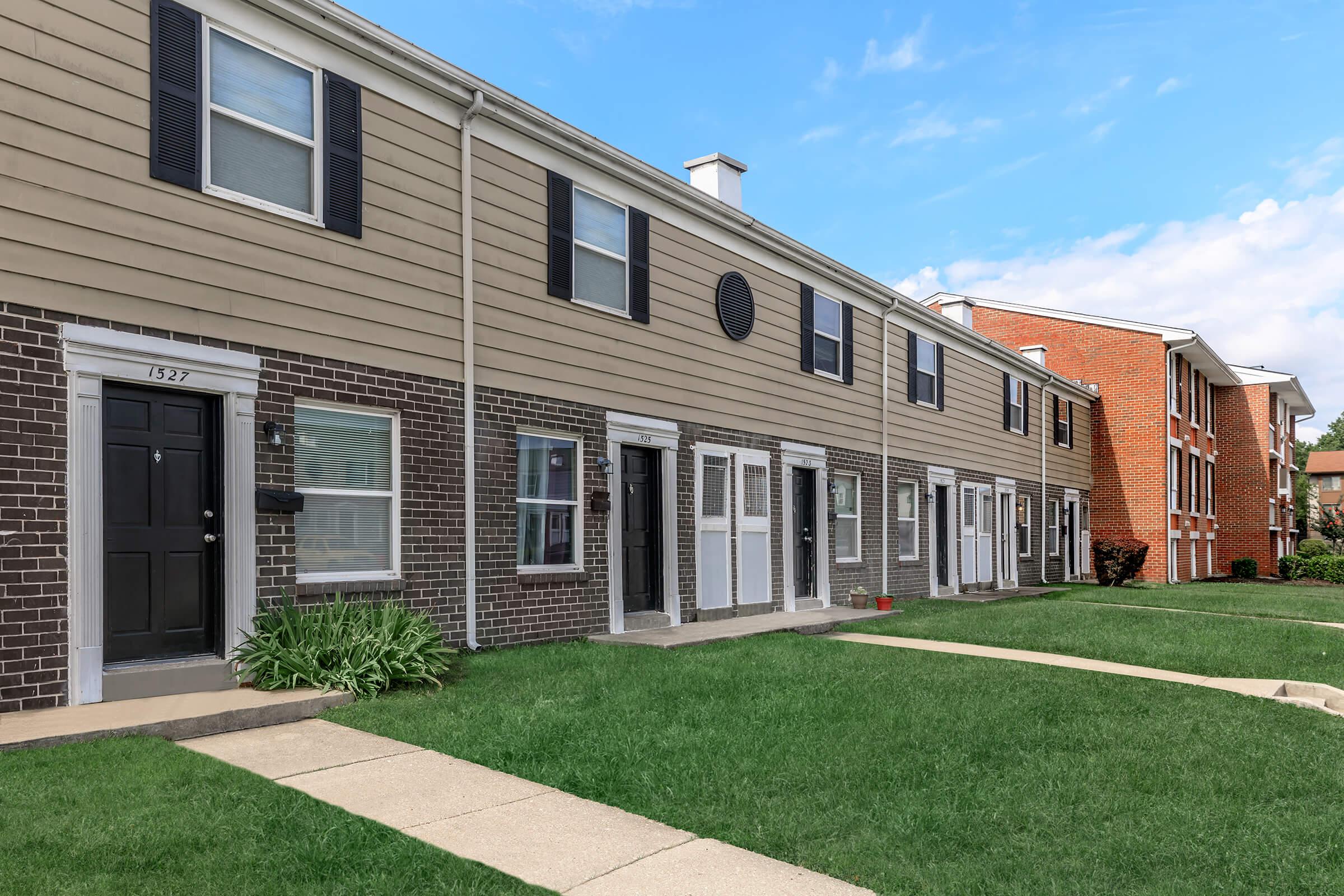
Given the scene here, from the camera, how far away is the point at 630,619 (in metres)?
10.4

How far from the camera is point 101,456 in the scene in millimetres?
5969

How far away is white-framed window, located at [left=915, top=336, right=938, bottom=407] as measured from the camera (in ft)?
56.5

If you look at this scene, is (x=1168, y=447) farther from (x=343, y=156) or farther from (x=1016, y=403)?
(x=343, y=156)

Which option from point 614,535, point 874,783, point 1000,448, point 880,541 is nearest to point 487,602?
point 614,535

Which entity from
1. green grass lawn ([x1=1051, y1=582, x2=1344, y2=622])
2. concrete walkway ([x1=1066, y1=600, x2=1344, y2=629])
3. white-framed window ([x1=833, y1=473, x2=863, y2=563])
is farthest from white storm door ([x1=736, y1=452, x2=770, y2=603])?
green grass lawn ([x1=1051, y1=582, x2=1344, y2=622])

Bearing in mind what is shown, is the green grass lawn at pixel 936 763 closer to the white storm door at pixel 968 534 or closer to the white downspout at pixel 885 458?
the white downspout at pixel 885 458

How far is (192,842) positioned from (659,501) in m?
7.71

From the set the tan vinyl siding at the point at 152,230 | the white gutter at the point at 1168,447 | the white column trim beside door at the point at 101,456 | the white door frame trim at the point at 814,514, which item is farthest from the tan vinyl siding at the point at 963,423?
the white column trim beside door at the point at 101,456

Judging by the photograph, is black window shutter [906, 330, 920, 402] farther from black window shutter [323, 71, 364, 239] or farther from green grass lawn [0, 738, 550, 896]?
green grass lawn [0, 738, 550, 896]

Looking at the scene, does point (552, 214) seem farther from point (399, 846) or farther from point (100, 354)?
point (399, 846)

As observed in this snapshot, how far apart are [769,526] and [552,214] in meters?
5.46

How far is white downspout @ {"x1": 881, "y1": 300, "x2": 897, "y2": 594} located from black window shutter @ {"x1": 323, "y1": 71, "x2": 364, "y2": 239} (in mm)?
10359

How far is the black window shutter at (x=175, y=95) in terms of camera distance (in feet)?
20.8

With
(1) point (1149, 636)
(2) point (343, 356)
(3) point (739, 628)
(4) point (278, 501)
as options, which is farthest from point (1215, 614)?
(4) point (278, 501)
